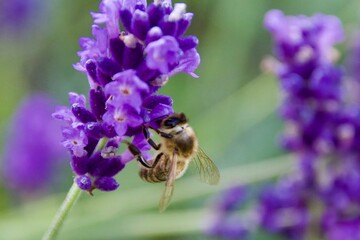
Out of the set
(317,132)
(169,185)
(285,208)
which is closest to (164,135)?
(169,185)

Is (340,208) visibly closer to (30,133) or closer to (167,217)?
(167,217)

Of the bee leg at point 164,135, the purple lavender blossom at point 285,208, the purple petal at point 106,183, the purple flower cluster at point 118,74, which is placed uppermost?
the purple flower cluster at point 118,74

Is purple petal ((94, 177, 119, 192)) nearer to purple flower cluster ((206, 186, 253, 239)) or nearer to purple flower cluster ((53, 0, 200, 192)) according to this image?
purple flower cluster ((53, 0, 200, 192))

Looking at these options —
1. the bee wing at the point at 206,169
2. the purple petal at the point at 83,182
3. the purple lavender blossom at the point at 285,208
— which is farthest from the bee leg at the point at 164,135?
the purple lavender blossom at the point at 285,208

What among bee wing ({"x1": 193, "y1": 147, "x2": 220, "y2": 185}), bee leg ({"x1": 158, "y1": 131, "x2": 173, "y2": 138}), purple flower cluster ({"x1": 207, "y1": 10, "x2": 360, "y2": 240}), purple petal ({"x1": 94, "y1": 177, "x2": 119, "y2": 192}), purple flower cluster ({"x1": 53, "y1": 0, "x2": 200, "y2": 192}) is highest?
purple flower cluster ({"x1": 53, "y1": 0, "x2": 200, "y2": 192})

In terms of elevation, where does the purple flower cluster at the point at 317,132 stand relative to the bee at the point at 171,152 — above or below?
below

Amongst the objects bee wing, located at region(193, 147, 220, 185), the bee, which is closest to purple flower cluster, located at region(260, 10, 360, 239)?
bee wing, located at region(193, 147, 220, 185)

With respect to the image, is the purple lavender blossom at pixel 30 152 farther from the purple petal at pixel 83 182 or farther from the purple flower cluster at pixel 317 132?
the purple petal at pixel 83 182

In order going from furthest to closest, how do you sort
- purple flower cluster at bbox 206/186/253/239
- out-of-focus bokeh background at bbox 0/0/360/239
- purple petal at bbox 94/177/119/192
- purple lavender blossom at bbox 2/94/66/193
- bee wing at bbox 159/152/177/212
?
purple lavender blossom at bbox 2/94/66/193, out-of-focus bokeh background at bbox 0/0/360/239, purple flower cluster at bbox 206/186/253/239, bee wing at bbox 159/152/177/212, purple petal at bbox 94/177/119/192
